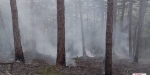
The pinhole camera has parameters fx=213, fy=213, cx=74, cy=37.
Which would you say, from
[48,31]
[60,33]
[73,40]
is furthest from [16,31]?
[48,31]

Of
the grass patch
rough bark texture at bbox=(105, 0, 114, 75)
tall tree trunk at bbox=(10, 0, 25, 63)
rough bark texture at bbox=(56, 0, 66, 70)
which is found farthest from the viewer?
tall tree trunk at bbox=(10, 0, 25, 63)

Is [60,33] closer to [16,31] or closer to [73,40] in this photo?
[16,31]

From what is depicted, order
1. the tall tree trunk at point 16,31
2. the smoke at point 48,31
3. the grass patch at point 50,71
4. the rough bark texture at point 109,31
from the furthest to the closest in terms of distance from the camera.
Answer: the smoke at point 48,31 < the tall tree trunk at point 16,31 < the grass patch at point 50,71 < the rough bark texture at point 109,31

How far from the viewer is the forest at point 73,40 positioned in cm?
973

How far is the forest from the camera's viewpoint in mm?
9734

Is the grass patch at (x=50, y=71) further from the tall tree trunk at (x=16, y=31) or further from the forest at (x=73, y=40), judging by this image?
the tall tree trunk at (x=16, y=31)

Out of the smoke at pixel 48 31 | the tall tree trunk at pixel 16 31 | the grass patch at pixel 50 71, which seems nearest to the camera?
the grass patch at pixel 50 71

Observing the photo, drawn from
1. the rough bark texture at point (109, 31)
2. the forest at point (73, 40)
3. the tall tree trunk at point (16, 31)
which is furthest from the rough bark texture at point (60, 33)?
the tall tree trunk at point (16, 31)

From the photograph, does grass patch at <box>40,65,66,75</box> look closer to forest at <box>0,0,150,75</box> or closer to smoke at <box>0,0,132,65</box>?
forest at <box>0,0,150,75</box>

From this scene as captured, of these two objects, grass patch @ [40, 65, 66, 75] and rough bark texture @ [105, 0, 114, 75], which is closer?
rough bark texture @ [105, 0, 114, 75]

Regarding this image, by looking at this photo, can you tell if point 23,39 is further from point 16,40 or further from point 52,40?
point 16,40

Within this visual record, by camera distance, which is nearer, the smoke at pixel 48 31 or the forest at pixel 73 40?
the forest at pixel 73 40

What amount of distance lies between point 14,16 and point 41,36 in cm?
3227

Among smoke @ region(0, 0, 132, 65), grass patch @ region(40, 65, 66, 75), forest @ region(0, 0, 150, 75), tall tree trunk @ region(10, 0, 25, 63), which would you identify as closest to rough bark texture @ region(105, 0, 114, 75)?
forest @ region(0, 0, 150, 75)
